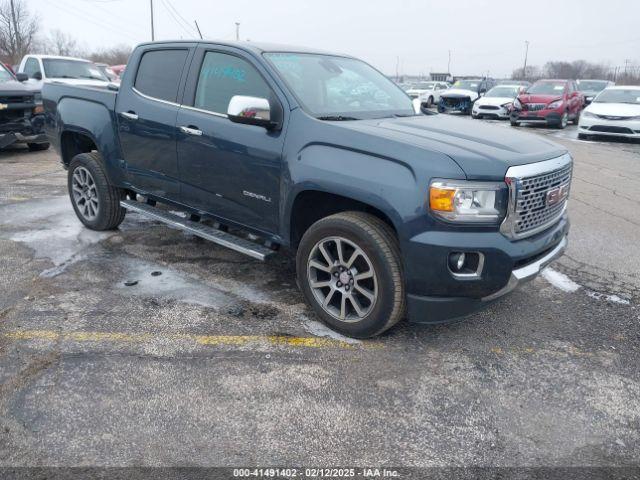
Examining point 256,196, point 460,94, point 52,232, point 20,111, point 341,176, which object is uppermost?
point 460,94

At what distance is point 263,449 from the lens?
8.16 feet

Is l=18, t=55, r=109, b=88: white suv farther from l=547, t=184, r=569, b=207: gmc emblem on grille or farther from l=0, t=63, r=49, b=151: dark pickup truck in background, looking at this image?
l=547, t=184, r=569, b=207: gmc emblem on grille

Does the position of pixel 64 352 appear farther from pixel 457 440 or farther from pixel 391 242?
pixel 457 440

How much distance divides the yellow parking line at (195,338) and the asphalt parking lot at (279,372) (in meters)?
0.01

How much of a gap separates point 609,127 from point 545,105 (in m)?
3.46

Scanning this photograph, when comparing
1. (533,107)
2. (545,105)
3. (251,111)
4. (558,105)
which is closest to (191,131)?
(251,111)

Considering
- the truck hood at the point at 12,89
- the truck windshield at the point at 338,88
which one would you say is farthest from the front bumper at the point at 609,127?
the truck hood at the point at 12,89

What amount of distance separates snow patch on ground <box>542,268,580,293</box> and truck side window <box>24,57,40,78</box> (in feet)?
43.4

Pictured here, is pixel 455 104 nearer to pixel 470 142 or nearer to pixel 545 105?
pixel 545 105

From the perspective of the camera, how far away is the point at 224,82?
4117mm

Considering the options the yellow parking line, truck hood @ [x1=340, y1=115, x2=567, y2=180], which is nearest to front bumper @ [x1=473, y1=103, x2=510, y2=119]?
truck hood @ [x1=340, y1=115, x2=567, y2=180]

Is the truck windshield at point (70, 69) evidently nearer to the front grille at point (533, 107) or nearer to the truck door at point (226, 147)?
the truck door at point (226, 147)

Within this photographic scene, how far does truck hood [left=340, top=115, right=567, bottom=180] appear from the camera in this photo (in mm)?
3014

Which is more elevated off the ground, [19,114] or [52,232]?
[19,114]
